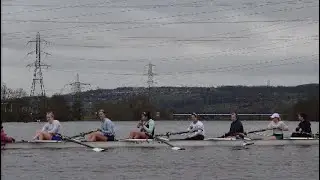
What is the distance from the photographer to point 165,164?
66.3 ft

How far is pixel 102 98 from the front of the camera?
4791 centimetres

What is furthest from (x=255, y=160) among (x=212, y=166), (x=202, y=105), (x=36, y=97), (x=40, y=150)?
(x=36, y=97)

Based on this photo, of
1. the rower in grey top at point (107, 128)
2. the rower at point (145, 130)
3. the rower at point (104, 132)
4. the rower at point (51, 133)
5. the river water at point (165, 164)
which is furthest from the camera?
the rower at point (145, 130)

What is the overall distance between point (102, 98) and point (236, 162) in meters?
28.3

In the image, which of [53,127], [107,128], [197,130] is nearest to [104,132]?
[107,128]

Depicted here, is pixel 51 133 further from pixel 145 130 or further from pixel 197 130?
pixel 197 130

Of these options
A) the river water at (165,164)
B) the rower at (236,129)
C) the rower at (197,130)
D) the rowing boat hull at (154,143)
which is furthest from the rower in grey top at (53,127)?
the rower at (236,129)

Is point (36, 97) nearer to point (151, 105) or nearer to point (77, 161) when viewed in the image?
point (151, 105)

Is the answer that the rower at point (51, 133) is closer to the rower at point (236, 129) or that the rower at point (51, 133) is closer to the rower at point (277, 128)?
the rower at point (236, 129)

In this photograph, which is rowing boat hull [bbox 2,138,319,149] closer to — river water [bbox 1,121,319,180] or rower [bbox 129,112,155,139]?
river water [bbox 1,121,319,180]

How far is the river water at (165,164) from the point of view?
16345 millimetres

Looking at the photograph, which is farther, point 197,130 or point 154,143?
point 197,130

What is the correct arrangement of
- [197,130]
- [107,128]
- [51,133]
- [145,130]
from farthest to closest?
1. [197,130]
2. [145,130]
3. [107,128]
4. [51,133]

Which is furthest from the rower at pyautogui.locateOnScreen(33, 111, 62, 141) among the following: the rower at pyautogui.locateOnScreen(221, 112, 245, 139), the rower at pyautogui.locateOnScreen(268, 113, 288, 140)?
the rower at pyautogui.locateOnScreen(268, 113, 288, 140)
